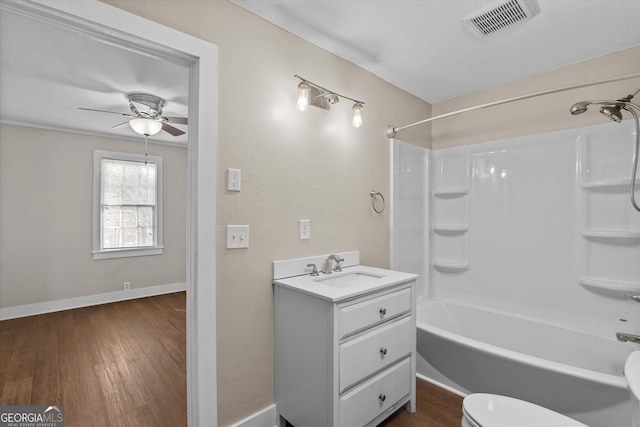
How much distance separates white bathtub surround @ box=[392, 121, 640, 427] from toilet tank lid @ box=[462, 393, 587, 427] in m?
0.55

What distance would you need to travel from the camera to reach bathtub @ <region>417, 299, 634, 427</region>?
158cm

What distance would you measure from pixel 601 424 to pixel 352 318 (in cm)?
138

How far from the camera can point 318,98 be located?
6.78ft

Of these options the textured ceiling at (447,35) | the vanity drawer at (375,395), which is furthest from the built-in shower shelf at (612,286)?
Answer: the textured ceiling at (447,35)

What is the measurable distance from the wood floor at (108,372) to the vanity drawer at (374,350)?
0.45 meters

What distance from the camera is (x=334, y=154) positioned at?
2.19 m

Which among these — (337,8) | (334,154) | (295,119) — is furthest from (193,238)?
(337,8)

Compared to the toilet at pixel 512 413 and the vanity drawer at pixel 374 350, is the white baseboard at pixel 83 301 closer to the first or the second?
the vanity drawer at pixel 374 350

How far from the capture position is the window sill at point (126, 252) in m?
4.34

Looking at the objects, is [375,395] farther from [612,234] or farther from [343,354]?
[612,234]

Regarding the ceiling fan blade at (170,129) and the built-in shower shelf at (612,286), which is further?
the ceiling fan blade at (170,129)

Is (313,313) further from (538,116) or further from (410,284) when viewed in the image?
(538,116)

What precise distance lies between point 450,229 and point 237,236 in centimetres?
216

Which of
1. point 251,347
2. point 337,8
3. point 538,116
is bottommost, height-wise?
point 251,347
